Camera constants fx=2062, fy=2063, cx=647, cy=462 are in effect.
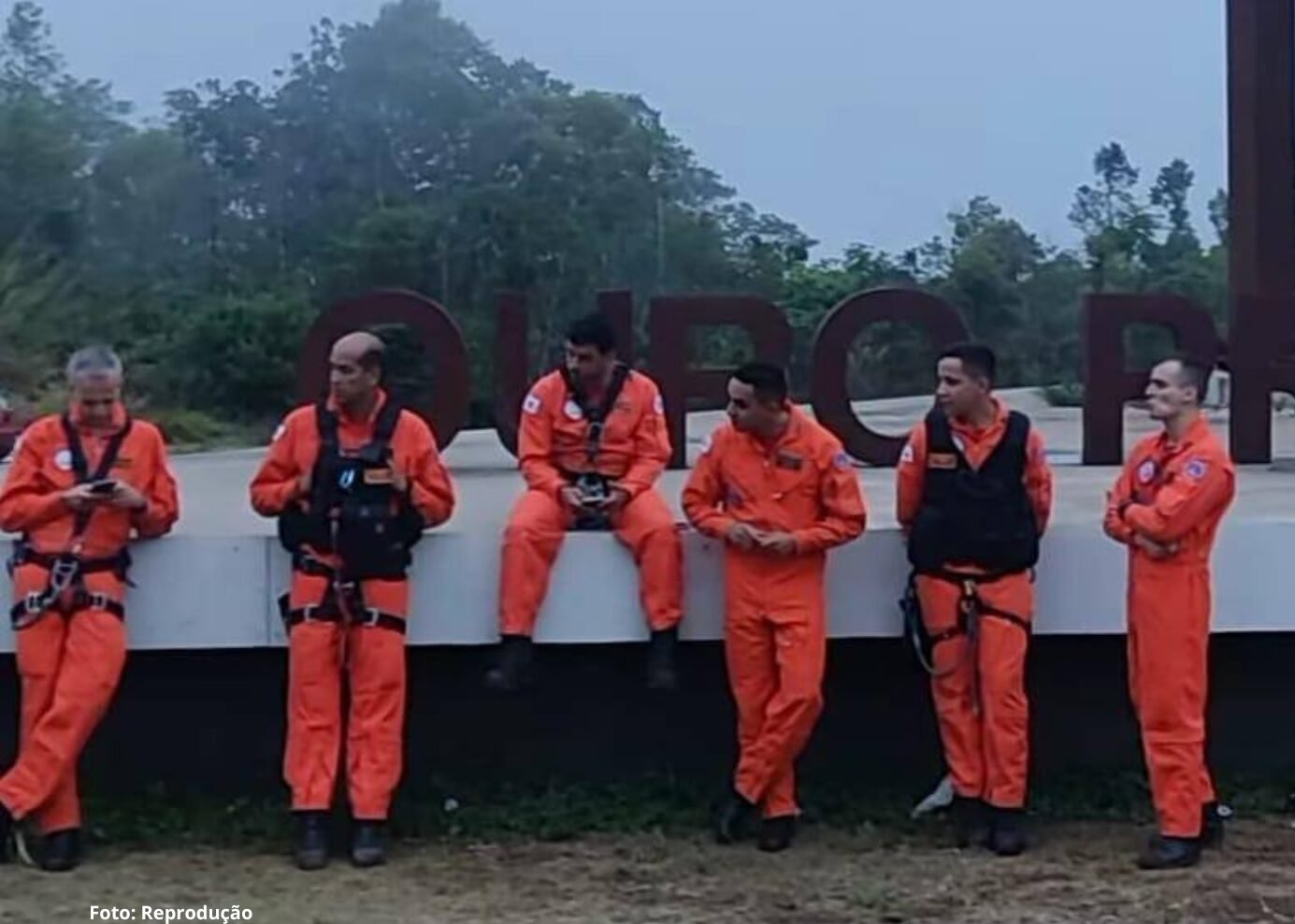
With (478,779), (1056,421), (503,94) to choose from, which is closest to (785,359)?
(478,779)

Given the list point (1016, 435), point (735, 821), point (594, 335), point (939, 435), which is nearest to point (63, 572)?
point (594, 335)

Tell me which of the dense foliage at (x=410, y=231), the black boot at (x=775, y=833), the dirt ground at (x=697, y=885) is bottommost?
the dirt ground at (x=697, y=885)

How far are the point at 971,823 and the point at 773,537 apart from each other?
3.76 feet

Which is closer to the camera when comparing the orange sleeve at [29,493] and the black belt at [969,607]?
the orange sleeve at [29,493]

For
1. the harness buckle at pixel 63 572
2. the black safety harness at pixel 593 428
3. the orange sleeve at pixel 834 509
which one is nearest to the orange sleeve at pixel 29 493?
the harness buckle at pixel 63 572

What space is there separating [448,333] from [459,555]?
1.72m

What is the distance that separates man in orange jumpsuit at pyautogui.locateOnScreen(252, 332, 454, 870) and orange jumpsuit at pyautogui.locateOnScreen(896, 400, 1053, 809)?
153cm

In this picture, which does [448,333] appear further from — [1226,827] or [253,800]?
[1226,827]

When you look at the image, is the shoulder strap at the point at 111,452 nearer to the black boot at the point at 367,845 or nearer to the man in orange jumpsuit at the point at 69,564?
the man in orange jumpsuit at the point at 69,564

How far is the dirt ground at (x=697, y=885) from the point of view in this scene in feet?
18.9

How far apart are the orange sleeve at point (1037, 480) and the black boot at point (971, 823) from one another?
2.89 ft

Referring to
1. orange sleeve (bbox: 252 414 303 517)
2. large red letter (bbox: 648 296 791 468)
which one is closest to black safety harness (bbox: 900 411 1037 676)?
orange sleeve (bbox: 252 414 303 517)

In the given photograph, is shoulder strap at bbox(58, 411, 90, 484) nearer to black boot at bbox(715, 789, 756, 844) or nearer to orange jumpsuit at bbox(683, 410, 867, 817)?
orange jumpsuit at bbox(683, 410, 867, 817)

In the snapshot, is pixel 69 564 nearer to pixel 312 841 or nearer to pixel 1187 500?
pixel 312 841
